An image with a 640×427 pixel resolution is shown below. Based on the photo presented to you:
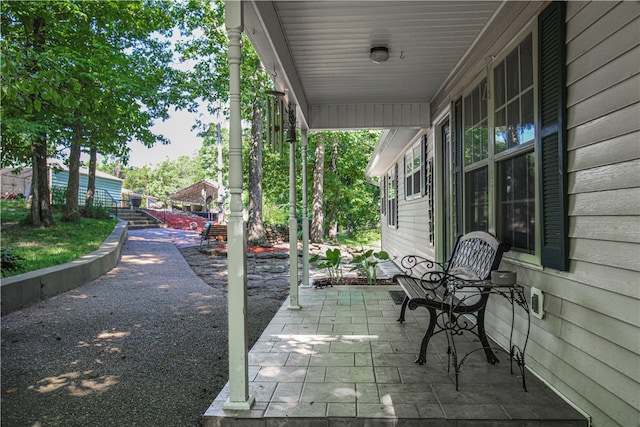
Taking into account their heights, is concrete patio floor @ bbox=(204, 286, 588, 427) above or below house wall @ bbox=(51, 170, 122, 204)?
below

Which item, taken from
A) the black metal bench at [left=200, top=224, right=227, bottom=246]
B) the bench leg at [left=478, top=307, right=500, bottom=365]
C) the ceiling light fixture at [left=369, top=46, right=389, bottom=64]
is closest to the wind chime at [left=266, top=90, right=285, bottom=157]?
the ceiling light fixture at [left=369, top=46, right=389, bottom=64]

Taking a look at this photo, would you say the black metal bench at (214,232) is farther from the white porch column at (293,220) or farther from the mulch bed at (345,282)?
the white porch column at (293,220)

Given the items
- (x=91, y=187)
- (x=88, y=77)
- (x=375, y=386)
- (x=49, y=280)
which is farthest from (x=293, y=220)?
(x=91, y=187)

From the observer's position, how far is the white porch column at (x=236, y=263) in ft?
7.13

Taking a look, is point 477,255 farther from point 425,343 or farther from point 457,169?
point 457,169

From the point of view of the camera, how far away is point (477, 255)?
323 centimetres

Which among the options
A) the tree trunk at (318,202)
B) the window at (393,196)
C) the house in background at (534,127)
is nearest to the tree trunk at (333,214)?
the tree trunk at (318,202)

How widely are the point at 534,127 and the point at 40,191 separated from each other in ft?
38.7

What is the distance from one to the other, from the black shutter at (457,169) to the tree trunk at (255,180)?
30.3ft

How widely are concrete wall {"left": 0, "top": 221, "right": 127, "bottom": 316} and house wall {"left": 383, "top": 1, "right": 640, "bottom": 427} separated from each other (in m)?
5.40

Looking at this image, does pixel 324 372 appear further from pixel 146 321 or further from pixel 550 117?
pixel 146 321

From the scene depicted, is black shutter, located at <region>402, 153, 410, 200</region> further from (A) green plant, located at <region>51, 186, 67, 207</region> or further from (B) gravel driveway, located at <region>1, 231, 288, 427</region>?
(A) green plant, located at <region>51, 186, 67, 207</region>

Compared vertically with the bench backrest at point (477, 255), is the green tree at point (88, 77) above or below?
above

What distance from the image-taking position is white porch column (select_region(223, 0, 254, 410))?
2.17m
